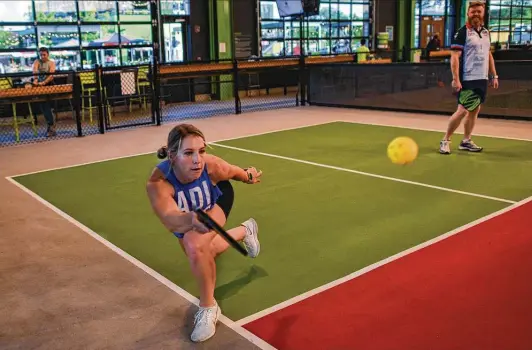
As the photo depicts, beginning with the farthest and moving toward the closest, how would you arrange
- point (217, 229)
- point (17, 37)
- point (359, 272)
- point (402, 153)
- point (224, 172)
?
point (17, 37) < point (402, 153) < point (359, 272) < point (224, 172) < point (217, 229)

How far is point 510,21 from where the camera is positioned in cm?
3062

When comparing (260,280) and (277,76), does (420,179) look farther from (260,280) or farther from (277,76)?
(277,76)

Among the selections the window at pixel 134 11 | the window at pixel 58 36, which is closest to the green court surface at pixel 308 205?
the window at pixel 58 36

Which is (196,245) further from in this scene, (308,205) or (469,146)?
(469,146)

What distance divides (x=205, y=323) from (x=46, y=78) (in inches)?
398

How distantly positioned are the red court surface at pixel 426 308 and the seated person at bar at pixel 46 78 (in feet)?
29.6

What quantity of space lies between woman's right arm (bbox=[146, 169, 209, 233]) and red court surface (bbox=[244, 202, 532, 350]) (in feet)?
2.58

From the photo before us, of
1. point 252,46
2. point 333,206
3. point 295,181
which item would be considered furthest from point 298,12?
point 333,206

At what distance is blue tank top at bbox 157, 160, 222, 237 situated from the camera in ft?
11.8

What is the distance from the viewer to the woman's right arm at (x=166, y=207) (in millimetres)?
3277

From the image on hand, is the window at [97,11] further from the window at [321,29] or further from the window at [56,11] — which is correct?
the window at [321,29]

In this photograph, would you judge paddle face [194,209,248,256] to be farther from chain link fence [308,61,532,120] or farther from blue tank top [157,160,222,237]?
chain link fence [308,61,532,120]

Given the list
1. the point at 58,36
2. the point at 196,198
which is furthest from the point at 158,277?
the point at 58,36

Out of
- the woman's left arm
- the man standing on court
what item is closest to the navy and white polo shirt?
the man standing on court
